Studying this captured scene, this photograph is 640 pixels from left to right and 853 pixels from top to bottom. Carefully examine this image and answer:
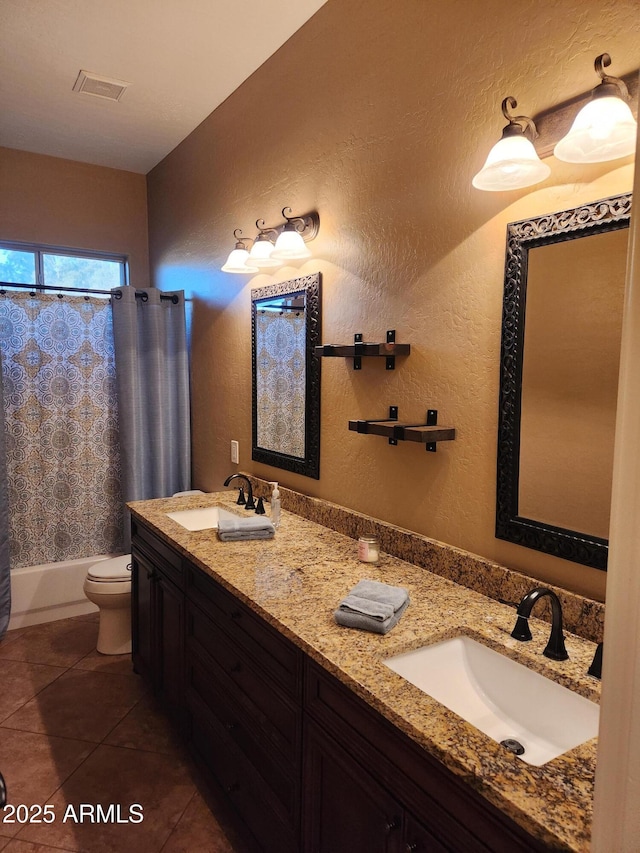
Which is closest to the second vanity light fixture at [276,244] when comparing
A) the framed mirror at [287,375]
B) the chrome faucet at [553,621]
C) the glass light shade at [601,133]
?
the framed mirror at [287,375]

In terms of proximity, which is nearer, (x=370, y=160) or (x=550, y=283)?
(x=550, y=283)

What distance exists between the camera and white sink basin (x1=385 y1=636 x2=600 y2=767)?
1.15m

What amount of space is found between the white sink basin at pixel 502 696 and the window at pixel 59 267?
125 inches

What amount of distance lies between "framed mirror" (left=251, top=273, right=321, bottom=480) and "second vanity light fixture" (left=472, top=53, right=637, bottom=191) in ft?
3.50

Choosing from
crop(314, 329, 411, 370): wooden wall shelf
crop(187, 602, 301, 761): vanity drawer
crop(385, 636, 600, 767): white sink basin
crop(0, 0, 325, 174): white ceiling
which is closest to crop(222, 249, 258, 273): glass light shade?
crop(314, 329, 411, 370): wooden wall shelf

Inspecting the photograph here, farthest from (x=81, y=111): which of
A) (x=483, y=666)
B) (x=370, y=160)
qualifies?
(x=483, y=666)

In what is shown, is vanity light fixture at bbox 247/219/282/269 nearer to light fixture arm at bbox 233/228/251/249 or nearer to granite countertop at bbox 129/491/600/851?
light fixture arm at bbox 233/228/251/249

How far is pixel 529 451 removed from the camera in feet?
4.88

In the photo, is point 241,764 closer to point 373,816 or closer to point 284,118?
point 373,816

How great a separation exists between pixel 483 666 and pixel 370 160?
1.66m

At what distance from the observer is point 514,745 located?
117cm

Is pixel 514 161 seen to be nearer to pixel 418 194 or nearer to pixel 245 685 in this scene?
pixel 418 194

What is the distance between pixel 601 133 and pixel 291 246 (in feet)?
4.23

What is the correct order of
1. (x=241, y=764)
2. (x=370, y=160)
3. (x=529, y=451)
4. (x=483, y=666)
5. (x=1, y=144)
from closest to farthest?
(x=483, y=666)
(x=529, y=451)
(x=241, y=764)
(x=370, y=160)
(x=1, y=144)
